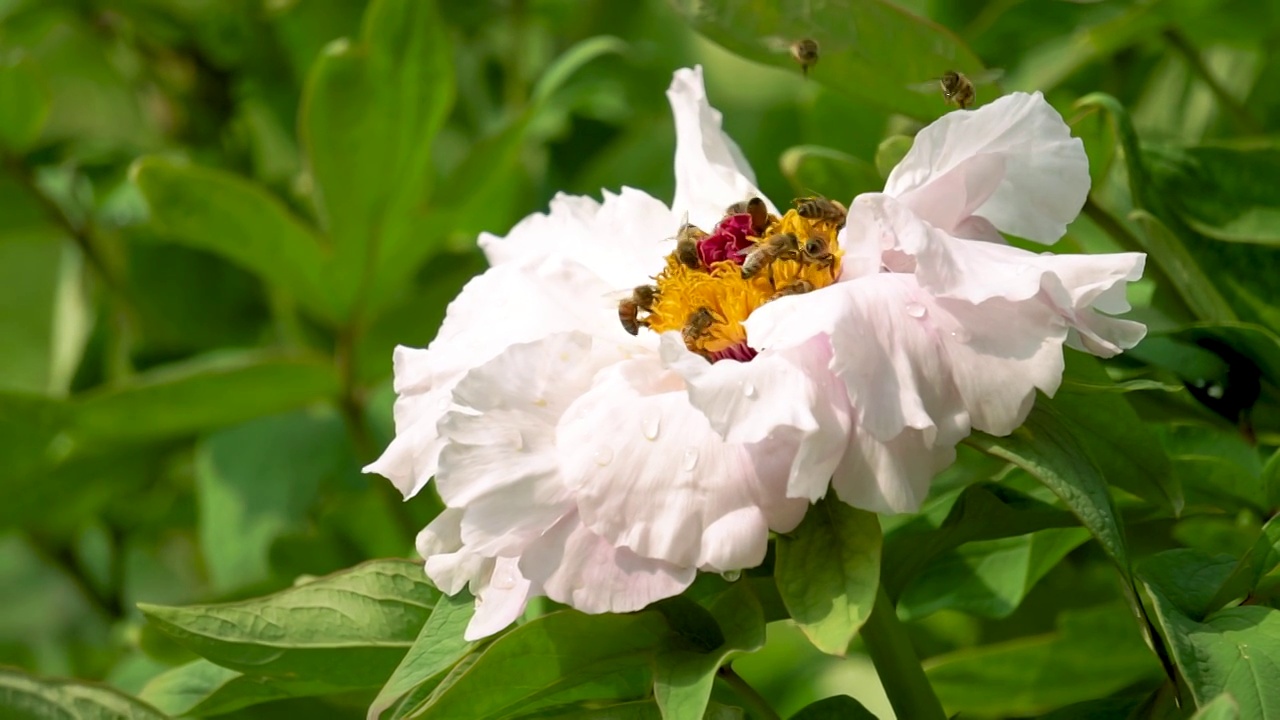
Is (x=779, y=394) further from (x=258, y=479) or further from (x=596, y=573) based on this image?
(x=258, y=479)

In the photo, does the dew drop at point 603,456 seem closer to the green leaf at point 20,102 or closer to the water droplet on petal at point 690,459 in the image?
the water droplet on petal at point 690,459

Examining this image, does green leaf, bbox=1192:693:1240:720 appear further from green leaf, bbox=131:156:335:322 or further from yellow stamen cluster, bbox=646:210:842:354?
green leaf, bbox=131:156:335:322

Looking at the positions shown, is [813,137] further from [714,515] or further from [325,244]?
[714,515]

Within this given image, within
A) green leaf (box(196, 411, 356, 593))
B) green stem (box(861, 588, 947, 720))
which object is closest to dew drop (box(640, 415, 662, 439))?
green stem (box(861, 588, 947, 720))

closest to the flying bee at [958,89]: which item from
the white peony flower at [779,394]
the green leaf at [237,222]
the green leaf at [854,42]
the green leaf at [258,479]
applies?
the green leaf at [854,42]

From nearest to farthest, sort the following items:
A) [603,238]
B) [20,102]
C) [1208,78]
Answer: [603,238] → [1208,78] → [20,102]

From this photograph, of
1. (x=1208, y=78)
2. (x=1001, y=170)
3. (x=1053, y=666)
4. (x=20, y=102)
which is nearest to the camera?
(x=1001, y=170)

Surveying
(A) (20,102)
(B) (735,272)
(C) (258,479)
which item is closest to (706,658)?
(B) (735,272)
